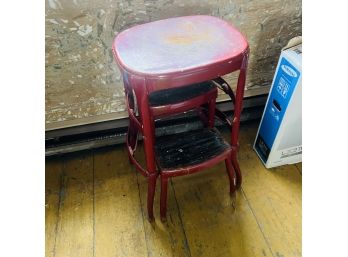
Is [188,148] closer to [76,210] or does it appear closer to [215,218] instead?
[215,218]

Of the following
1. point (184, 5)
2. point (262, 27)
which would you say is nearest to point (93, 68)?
point (184, 5)

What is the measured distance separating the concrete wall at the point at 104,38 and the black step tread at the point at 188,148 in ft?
1.00

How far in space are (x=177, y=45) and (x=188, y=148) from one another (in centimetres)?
39

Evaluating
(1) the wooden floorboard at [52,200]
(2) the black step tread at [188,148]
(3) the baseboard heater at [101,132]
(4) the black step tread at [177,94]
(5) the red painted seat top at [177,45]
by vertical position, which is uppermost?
(5) the red painted seat top at [177,45]

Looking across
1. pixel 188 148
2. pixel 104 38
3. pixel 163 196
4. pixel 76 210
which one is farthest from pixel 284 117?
pixel 76 210

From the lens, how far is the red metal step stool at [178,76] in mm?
760

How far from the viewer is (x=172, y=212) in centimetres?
119

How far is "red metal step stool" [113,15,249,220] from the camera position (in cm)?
76

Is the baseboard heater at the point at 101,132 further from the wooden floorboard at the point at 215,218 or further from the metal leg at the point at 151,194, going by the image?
the metal leg at the point at 151,194

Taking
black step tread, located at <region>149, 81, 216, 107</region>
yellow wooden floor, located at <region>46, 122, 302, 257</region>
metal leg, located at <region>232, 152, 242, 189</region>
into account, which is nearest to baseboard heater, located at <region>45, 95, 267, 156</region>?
yellow wooden floor, located at <region>46, 122, 302, 257</region>

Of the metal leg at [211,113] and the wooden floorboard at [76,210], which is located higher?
the metal leg at [211,113]

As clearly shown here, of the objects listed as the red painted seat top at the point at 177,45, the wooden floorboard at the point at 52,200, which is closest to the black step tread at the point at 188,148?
the red painted seat top at the point at 177,45
